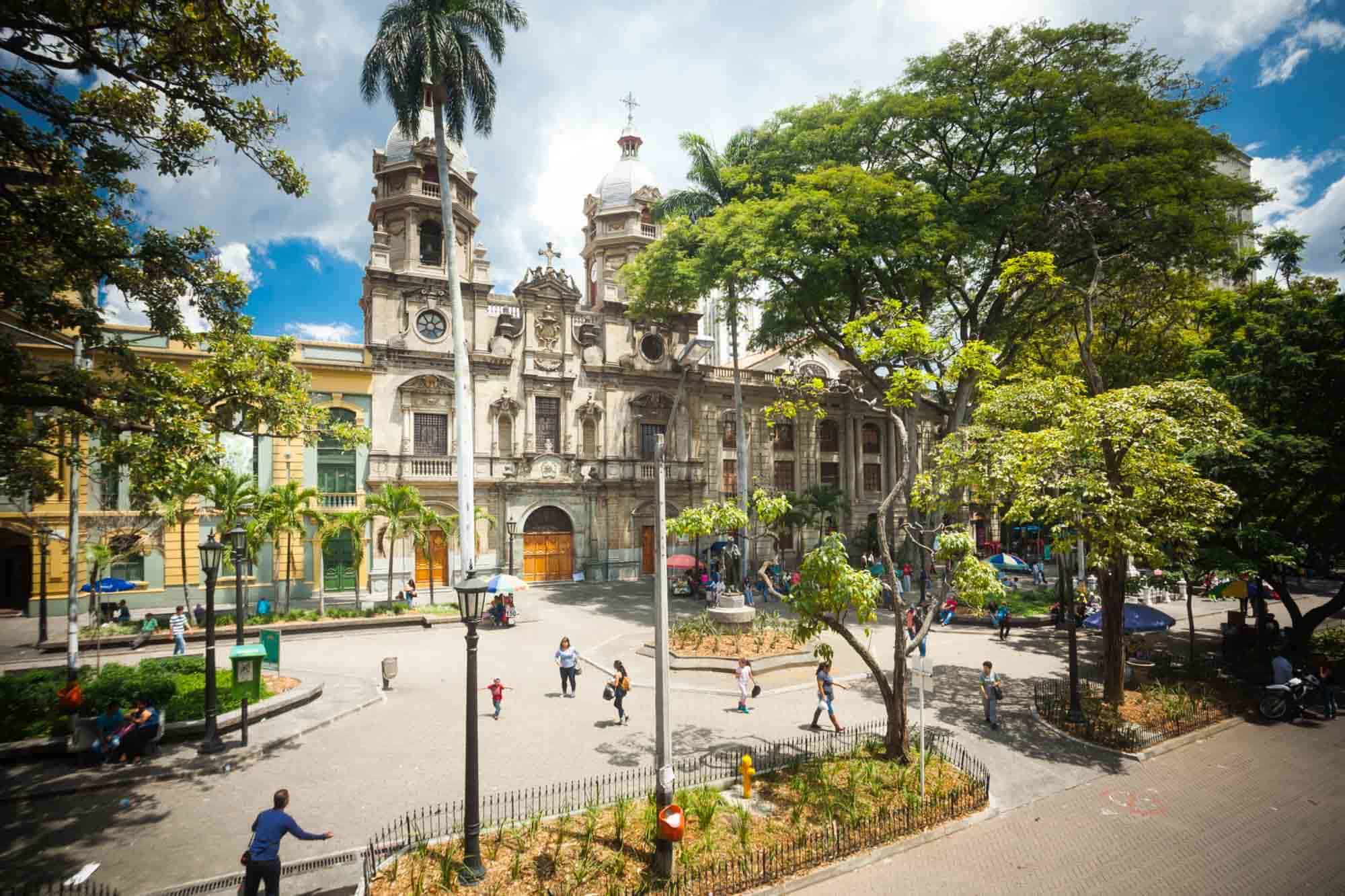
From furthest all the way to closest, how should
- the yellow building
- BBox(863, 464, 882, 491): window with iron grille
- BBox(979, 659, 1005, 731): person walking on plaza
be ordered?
BBox(863, 464, 882, 491): window with iron grille, the yellow building, BBox(979, 659, 1005, 731): person walking on plaza

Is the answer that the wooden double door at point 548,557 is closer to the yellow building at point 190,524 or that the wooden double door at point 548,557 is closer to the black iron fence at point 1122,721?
the yellow building at point 190,524

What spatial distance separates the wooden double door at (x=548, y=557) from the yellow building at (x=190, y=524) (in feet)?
25.2

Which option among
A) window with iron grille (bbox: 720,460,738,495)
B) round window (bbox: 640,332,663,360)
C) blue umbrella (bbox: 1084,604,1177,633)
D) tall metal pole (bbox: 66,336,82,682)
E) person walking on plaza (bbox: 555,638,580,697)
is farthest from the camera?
window with iron grille (bbox: 720,460,738,495)

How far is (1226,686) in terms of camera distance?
631 inches

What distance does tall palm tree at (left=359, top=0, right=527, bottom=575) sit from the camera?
2066cm

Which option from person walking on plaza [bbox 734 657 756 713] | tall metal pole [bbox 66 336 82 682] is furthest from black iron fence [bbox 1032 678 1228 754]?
tall metal pole [bbox 66 336 82 682]

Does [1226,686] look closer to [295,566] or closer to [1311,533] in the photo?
[1311,533]

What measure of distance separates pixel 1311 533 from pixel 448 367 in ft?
104

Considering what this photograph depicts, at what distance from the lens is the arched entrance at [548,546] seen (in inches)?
1303

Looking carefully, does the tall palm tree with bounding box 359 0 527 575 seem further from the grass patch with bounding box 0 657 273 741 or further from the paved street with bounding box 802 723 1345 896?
the paved street with bounding box 802 723 1345 896

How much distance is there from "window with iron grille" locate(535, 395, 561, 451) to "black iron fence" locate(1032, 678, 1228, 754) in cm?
2496

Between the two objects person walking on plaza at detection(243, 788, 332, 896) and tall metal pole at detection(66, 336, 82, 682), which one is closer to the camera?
person walking on plaza at detection(243, 788, 332, 896)

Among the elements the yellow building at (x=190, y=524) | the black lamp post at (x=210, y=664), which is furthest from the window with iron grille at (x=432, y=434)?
the black lamp post at (x=210, y=664)

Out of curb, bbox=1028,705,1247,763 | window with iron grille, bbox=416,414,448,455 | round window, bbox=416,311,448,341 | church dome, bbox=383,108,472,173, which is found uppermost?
church dome, bbox=383,108,472,173
